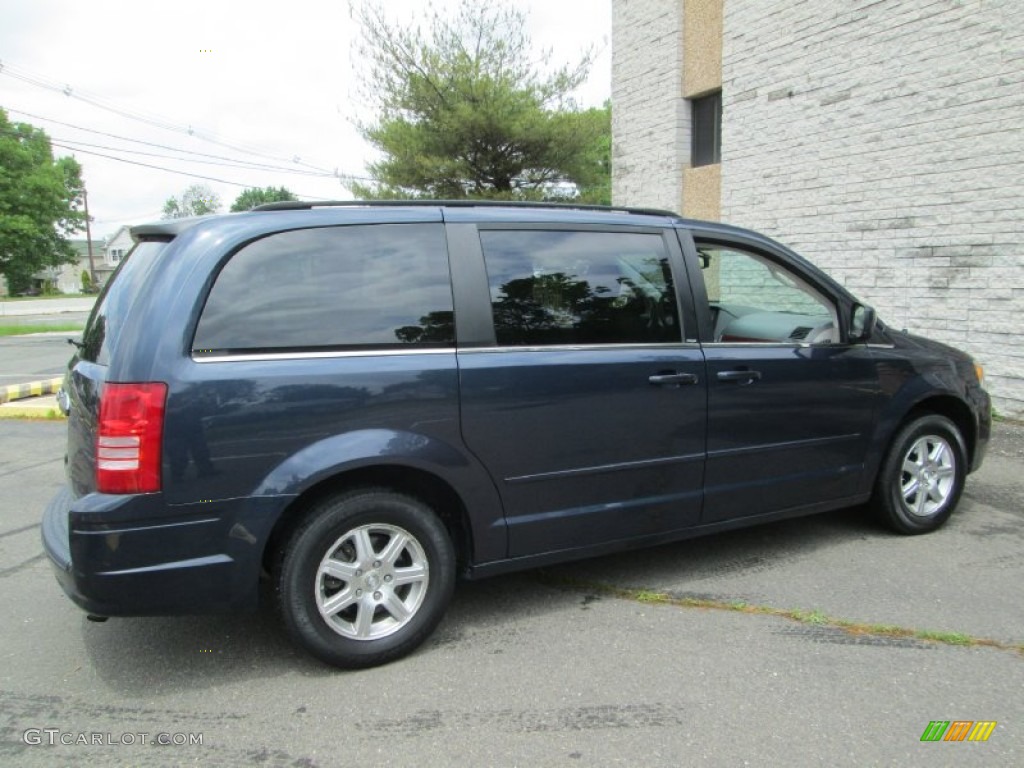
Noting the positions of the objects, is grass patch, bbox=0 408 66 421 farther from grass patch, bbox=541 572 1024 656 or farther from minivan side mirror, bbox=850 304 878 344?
minivan side mirror, bbox=850 304 878 344

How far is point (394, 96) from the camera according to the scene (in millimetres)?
15109

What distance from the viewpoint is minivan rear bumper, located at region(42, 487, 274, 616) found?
103 inches

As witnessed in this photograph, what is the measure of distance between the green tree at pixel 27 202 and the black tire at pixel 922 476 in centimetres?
5697

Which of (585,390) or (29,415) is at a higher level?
(585,390)

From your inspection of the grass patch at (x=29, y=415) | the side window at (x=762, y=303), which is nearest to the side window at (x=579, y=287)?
the side window at (x=762, y=303)

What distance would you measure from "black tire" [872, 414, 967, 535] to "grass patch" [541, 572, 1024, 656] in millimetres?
1218

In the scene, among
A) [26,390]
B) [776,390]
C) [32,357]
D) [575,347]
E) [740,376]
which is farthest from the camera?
[32,357]

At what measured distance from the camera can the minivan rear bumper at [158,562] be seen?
2604 mm

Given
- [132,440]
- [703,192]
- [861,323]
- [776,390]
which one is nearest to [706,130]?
[703,192]

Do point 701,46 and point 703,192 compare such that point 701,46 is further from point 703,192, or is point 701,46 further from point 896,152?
point 896,152

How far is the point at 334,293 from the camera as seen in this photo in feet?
9.73

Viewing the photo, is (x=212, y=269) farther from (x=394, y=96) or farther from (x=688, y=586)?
(x=394, y=96)

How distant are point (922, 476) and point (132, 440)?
4.26 meters

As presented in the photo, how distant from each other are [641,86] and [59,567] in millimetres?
11009
